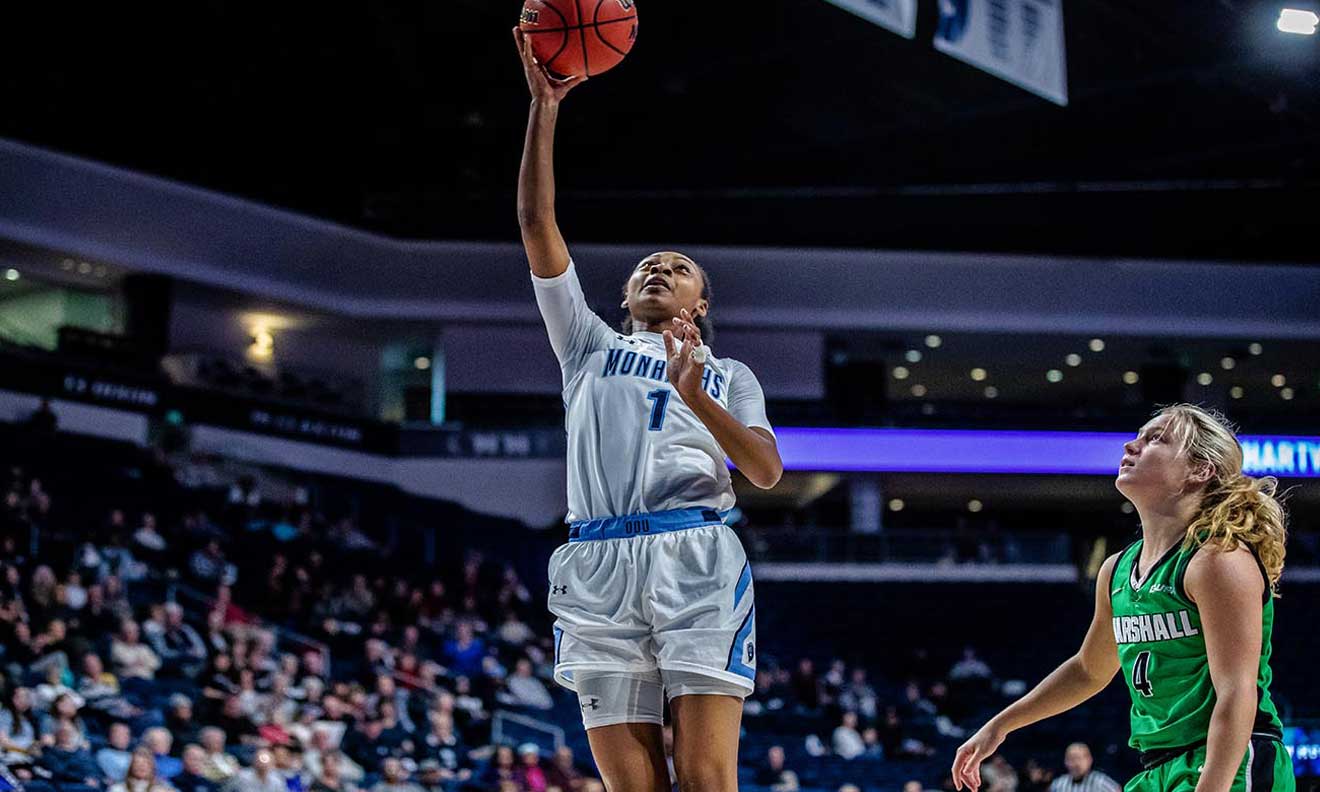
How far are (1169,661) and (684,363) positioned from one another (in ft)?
4.22

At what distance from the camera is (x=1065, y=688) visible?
373 centimetres

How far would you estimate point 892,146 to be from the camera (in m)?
20.9

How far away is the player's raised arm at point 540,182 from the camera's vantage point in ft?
12.0

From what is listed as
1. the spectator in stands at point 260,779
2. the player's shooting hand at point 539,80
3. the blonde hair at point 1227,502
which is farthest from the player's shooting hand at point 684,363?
the spectator in stands at point 260,779

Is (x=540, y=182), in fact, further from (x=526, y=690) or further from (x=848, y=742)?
(x=848, y=742)

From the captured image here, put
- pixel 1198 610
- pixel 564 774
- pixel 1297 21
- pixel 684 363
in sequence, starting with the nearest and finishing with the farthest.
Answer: pixel 1198 610 < pixel 684 363 < pixel 564 774 < pixel 1297 21

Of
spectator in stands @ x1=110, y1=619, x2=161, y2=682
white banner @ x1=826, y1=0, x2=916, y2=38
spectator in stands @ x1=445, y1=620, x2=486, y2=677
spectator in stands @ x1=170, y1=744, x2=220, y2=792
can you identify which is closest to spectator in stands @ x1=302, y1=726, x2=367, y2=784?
spectator in stands @ x1=170, y1=744, x2=220, y2=792

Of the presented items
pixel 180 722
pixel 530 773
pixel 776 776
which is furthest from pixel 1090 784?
pixel 180 722

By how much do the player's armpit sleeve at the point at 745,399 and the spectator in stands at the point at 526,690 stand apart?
12.6 m

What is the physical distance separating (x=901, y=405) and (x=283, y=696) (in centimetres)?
1566

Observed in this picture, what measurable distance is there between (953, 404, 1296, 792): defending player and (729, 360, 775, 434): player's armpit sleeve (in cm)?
91

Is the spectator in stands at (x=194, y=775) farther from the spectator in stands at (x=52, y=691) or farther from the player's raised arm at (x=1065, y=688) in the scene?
the player's raised arm at (x=1065, y=688)

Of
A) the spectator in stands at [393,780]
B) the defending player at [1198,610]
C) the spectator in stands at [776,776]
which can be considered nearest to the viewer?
the defending player at [1198,610]

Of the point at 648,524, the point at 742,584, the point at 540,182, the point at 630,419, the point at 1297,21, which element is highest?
the point at 1297,21
